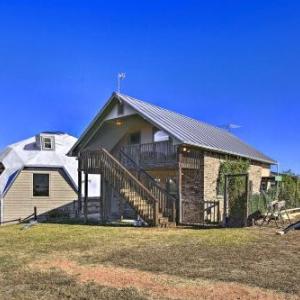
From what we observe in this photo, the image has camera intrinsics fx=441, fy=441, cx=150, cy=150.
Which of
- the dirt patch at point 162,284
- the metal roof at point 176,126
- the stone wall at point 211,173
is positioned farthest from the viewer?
the stone wall at point 211,173

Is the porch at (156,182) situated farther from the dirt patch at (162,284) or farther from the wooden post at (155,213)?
the dirt patch at (162,284)

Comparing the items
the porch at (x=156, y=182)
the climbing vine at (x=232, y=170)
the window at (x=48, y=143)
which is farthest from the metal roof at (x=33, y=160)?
the climbing vine at (x=232, y=170)

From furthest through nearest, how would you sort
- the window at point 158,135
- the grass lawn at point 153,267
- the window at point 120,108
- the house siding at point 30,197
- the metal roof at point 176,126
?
the house siding at point 30,197
the window at point 120,108
the window at point 158,135
the metal roof at point 176,126
the grass lawn at point 153,267

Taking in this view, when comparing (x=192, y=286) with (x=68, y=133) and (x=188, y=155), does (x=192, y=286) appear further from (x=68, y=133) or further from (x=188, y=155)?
(x=68, y=133)

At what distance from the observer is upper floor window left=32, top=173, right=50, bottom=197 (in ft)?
89.1

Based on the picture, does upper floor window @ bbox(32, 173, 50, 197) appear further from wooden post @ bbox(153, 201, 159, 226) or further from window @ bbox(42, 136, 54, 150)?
wooden post @ bbox(153, 201, 159, 226)

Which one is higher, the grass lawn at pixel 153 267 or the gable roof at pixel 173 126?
the gable roof at pixel 173 126

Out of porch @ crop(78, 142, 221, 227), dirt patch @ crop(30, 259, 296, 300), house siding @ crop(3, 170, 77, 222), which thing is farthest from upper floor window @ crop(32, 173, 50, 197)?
dirt patch @ crop(30, 259, 296, 300)

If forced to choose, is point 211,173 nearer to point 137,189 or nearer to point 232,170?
point 232,170

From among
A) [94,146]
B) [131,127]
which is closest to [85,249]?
[131,127]

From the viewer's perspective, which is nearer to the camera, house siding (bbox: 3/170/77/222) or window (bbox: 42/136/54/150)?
house siding (bbox: 3/170/77/222)

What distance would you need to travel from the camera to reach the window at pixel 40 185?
27156 millimetres

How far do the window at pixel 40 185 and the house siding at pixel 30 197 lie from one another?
0.67 feet

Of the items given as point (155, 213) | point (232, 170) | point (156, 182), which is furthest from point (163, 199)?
point (232, 170)
